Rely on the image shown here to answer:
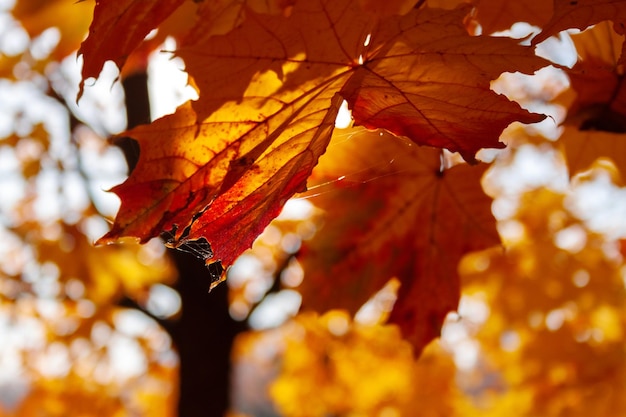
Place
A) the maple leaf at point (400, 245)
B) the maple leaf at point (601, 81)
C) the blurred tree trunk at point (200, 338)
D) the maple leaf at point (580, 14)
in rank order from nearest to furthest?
the maple leaf at point (580, 14)
the maple leaf at point (601, 81)
the maple leaf at point (400, 245)
the blurred tree trunk at point (200, 338)

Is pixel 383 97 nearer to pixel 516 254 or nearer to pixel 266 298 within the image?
pixel 266 298

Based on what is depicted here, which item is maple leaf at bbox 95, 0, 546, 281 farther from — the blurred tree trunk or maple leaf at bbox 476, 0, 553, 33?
the blurred tree trunk

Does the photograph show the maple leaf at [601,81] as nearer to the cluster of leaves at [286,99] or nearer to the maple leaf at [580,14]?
the cluster of leaves at [286,99]

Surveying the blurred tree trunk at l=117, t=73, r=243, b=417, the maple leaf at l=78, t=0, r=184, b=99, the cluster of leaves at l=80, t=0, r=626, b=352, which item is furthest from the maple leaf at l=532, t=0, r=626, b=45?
the blurred tree trunk at l=117, t=73, r=243, b=417

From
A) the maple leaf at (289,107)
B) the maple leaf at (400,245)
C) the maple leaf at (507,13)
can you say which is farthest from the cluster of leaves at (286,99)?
the maple leaf at (400,245)

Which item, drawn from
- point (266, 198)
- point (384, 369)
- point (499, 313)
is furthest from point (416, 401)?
point (266, 198)

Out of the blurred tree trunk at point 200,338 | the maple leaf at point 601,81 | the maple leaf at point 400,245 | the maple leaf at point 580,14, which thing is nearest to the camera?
the maple leaf at point 580,14
